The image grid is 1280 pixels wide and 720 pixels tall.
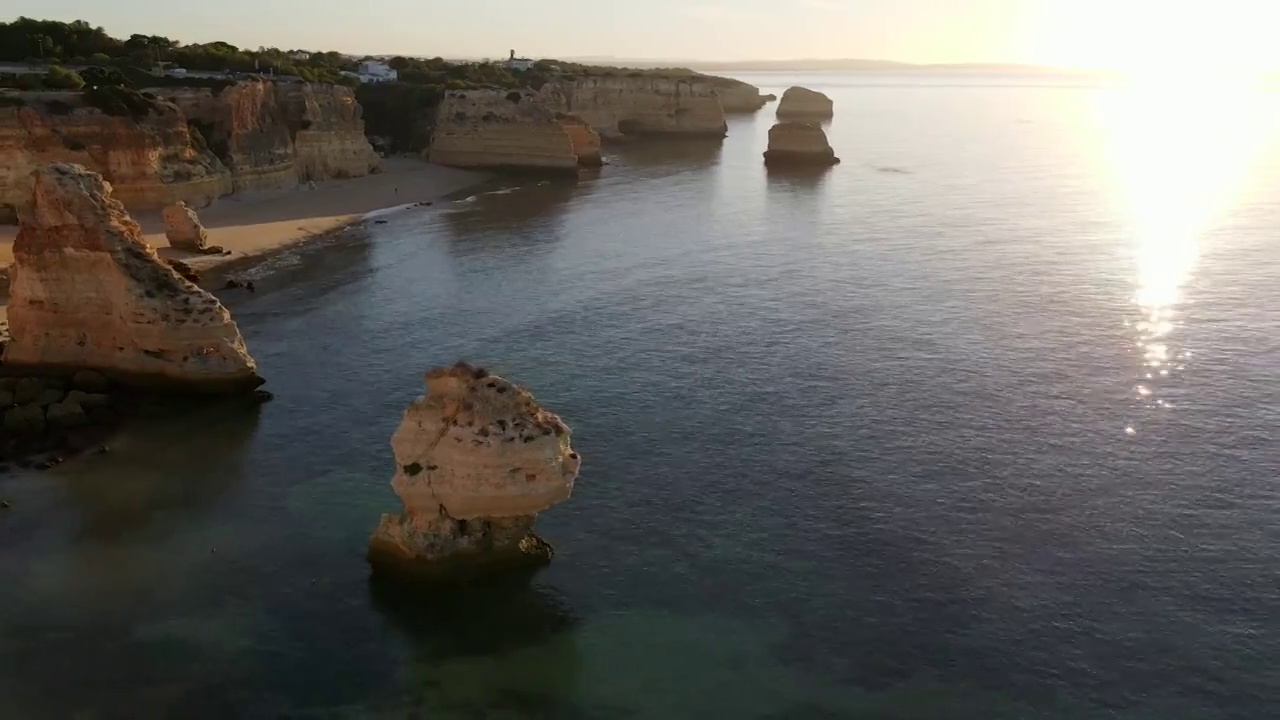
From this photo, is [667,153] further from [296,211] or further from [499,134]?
[296,211]

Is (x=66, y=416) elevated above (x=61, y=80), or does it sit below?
below

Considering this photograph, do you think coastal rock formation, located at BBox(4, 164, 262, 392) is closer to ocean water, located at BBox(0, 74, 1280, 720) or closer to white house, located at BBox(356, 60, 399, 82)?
ocean water, located at BBox(0, 74, 1280, 720)

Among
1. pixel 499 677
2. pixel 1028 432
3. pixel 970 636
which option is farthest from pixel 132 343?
pixel 1028 432

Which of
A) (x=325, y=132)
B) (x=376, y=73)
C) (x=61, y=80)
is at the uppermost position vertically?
(x=376, y=73)

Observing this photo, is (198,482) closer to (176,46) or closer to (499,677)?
(499,677)

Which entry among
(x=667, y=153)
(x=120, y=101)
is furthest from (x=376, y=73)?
(x=120, y=101)

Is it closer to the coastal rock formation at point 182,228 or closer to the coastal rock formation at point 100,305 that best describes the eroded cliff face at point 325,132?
the coastal rock formation at point 182,228

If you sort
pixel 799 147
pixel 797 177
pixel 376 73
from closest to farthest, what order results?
pixel 797 177 < pixel 799 147 < pixel 376 73
